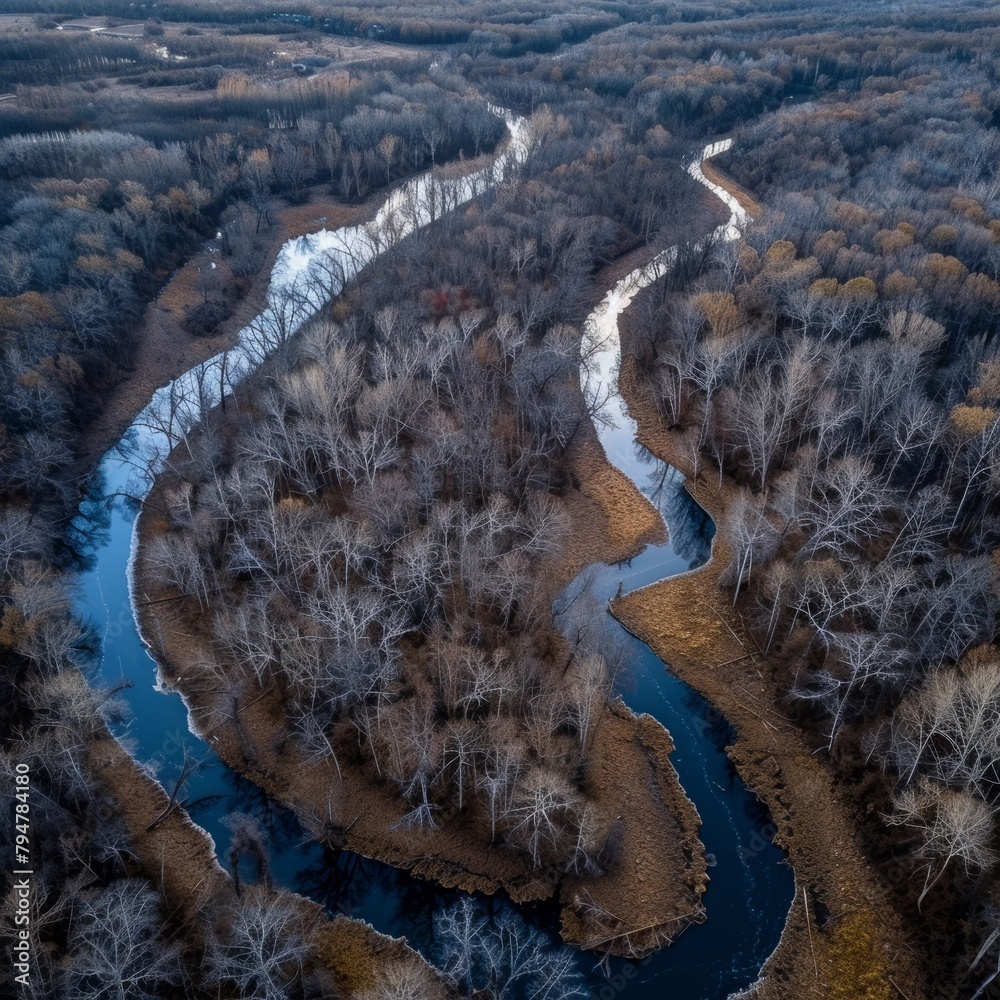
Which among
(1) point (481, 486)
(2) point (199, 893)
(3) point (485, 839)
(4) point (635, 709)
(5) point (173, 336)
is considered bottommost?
(4) point (635, 709)

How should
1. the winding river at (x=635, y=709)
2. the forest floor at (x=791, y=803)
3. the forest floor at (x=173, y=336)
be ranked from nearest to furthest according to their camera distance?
the forest floor at (x=791, y=803) → the winding river at (x=635, y=709) → the forest floor at (x=173, y=336)

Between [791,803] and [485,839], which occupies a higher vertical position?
[485,839]

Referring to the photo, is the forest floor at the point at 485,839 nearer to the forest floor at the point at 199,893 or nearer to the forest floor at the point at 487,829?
the forest floor at the point at 487,829

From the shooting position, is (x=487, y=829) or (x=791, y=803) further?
(x=791, y=803)

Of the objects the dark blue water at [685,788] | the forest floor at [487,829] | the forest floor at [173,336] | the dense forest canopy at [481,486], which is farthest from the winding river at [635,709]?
the forest floor at [173,336]

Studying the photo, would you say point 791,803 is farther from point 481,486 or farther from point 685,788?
point 481,486

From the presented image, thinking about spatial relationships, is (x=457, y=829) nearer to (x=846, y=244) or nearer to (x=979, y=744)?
(x=979, y=744)

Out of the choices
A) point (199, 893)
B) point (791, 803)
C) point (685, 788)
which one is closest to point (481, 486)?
point (685, 788)
